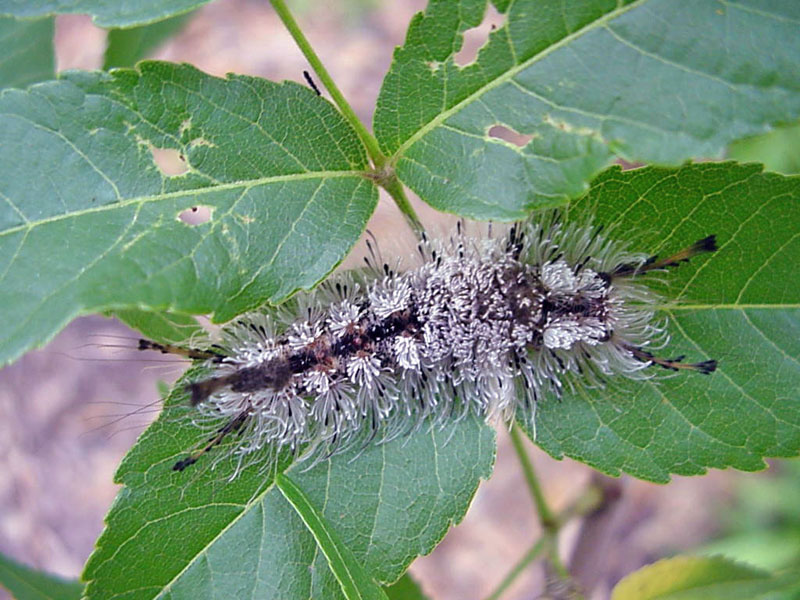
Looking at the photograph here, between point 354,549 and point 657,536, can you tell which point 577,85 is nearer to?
point 354,549

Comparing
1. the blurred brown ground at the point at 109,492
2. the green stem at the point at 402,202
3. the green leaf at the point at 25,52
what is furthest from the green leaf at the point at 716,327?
the blurred brown ground at the point at 109,492

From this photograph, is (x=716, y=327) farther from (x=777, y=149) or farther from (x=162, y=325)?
(x=777, y=149)

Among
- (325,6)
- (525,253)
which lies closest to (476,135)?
(525,253)

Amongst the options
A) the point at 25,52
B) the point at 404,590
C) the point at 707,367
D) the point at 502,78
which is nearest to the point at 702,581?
the point at 707,367

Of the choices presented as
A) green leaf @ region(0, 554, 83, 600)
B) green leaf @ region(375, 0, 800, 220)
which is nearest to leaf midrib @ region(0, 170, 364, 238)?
green leaf @ region(375, 0, 800, 220)

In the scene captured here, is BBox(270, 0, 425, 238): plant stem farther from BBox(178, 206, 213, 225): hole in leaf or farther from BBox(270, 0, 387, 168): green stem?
BBox(178, 206, 213, 225): hole in leaf

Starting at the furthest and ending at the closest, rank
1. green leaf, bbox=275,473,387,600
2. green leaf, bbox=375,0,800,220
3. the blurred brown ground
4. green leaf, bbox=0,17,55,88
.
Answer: the blurred brown ground < green leaf, bbox=0,17,55,88 < green leaf, bbox=275,473,387,600 < green leaf, bbox=375,0,800,220

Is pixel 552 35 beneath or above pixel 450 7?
beneath
